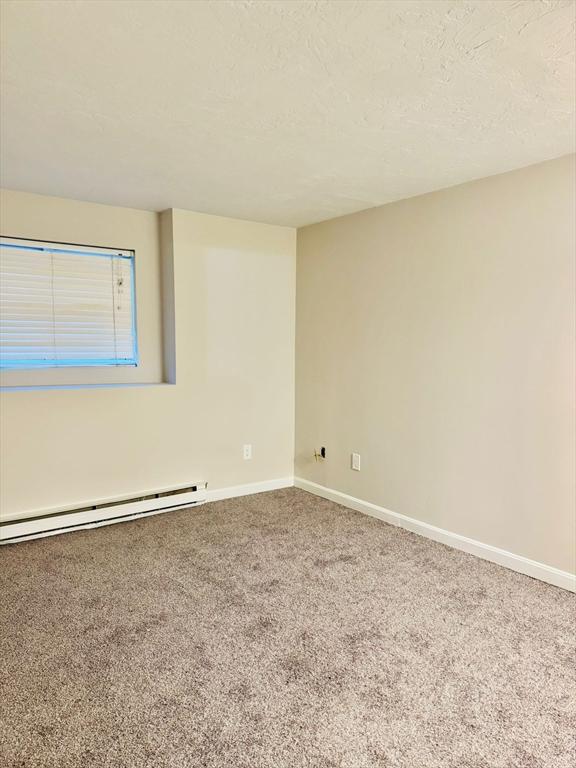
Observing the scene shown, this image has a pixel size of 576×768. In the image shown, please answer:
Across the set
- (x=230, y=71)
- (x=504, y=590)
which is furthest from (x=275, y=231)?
(x=504, y=590)

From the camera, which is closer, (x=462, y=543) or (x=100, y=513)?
A: (x=462, y=543)

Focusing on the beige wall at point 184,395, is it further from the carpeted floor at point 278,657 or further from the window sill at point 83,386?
Result: the carpeted floor at point 278,657

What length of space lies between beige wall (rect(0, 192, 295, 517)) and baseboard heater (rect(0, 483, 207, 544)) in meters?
0.07

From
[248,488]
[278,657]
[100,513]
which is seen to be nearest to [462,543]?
[278,657]

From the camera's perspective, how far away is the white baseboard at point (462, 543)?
2.64 metres

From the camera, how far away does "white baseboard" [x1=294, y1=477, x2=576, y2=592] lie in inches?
104

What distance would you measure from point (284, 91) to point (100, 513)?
2837mm

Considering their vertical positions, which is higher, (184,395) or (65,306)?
(65,306)

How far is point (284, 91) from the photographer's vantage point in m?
1.79

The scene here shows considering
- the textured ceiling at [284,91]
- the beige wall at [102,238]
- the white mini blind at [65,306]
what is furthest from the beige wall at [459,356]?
the white mini blind at [65,306]

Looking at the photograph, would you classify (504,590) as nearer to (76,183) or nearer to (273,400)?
(273,400)

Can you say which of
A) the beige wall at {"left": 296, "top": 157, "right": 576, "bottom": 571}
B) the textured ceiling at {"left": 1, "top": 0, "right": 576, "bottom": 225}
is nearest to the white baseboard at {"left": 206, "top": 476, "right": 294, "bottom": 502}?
the beige wall at {"left": 296, "top": 157, "right": 576, "bottom": 571}

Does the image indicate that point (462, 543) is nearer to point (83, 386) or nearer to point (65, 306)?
point (83, 386)

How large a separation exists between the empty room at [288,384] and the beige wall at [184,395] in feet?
0.06
